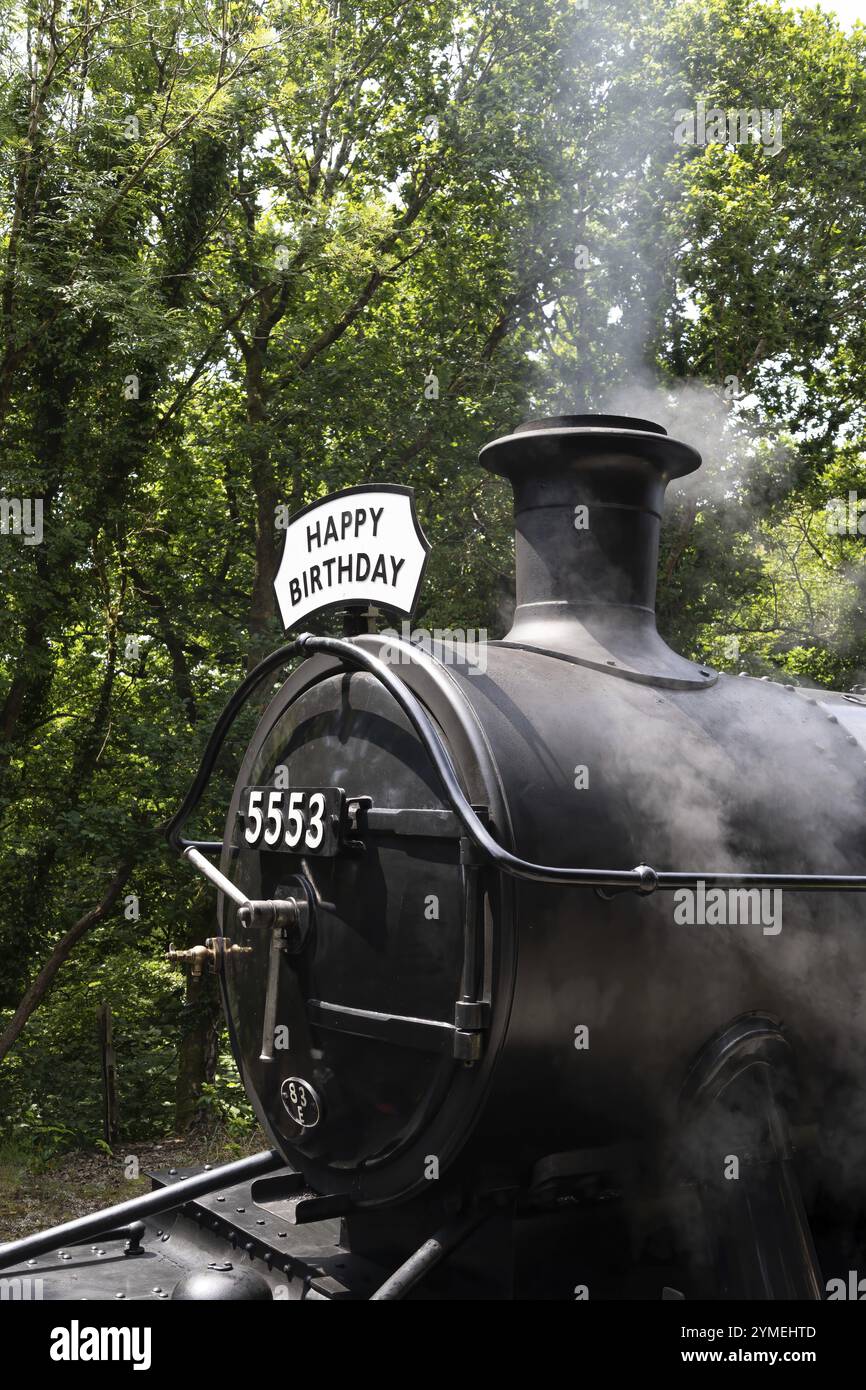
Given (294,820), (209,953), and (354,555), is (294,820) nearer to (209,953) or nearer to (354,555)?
(209,953)

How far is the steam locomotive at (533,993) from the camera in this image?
301 cm

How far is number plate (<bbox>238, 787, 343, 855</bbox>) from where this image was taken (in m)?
3.36

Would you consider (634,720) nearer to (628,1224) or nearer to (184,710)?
(628,1224)

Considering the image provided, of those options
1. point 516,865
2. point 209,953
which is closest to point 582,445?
point 516,865

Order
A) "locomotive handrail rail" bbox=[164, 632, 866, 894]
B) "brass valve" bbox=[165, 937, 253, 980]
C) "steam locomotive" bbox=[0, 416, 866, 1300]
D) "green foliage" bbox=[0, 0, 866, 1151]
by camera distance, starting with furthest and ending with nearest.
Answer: "green foliage" bbox=[0, 0, 866, 1151] → "brass valve" bbox=[165, 937, 253, 980] → "steam locomotive" bbox=[0, 416, 866, 1300] → "locomotive handrail rail" bbox=[164, 632, 866, 894]

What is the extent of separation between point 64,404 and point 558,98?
5966 mm

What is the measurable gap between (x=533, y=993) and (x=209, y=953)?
1302mm

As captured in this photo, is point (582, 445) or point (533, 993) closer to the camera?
point (533, 993)

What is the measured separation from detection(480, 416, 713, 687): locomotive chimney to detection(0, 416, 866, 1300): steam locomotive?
0.03 meters

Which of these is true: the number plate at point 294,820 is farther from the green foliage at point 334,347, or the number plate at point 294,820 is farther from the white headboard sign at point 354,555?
the green foliage at point 334,347

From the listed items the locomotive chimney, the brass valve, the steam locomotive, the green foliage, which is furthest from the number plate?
the green foliage

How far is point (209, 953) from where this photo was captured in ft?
12.6

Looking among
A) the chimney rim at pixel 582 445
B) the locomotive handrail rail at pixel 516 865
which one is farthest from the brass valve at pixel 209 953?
the chimney rim at pixel 582 445

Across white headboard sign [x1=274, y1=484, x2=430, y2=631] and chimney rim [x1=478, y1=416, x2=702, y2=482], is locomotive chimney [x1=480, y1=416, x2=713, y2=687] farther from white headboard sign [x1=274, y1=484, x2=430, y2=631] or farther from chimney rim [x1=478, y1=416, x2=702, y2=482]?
white headboard sign [x1=274, y1=484, x2=430, y2=631]
